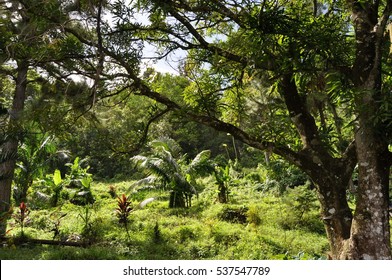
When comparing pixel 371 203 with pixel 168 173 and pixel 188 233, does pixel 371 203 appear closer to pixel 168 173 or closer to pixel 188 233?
pixel 188 233

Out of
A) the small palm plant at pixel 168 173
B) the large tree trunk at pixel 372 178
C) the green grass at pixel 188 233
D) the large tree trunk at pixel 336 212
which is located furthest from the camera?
the small palm plant at pixel 168 173

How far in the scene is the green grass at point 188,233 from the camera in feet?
22.5

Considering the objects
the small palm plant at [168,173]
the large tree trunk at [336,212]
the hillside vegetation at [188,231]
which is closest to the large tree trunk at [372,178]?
the large tree trunk at [336,212]

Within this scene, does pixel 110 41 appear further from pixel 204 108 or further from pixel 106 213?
pixel 106 213

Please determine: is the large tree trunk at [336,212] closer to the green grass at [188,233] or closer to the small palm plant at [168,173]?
the green grass at [188,233]

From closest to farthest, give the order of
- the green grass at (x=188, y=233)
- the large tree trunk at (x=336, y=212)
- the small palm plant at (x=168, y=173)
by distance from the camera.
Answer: the large tree trunk at (x=336, y=212) < the green grass at (x=188, y=233) < the small palm plant at (x=168, y=173)

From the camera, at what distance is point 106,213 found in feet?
36.4

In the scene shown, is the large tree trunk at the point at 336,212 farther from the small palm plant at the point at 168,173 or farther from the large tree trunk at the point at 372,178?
the small palm plant at the point at 168,173

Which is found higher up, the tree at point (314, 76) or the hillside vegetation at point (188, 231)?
the tree at point (314, 76)

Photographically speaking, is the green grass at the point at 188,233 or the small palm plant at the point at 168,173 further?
the small palm plant at the point at 168,173

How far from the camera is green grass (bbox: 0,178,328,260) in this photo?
6.86 metres

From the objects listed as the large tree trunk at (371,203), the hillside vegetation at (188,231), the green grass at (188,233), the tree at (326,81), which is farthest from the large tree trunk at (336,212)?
the green grass at (188,233)

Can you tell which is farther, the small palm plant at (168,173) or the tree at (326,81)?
the small palm plant at (168,173)

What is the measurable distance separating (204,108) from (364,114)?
5.31 ft
